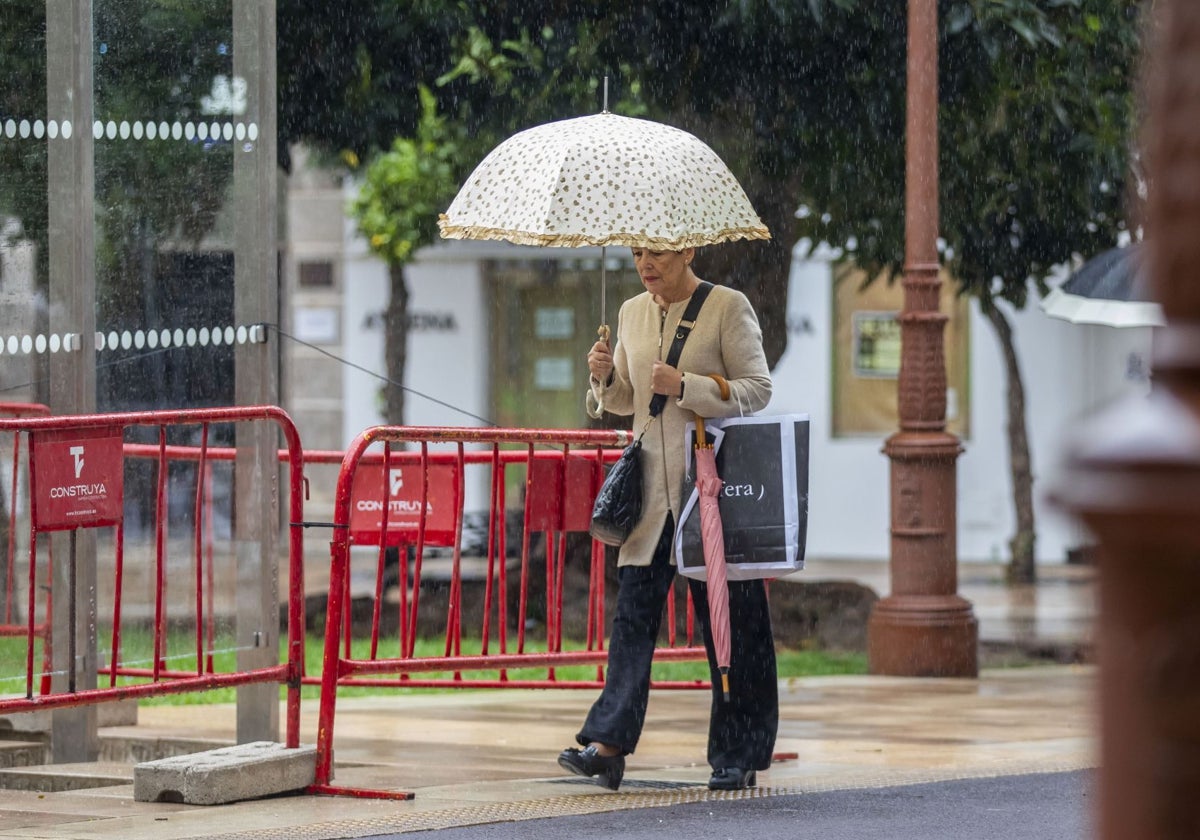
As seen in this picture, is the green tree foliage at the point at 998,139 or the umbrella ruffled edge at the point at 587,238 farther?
the green tree foliage at the point at 998,139

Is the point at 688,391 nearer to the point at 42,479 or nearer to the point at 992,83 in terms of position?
the point at 42,479

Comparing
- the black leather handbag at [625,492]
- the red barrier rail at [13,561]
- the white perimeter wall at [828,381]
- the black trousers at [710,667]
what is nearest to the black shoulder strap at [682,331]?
the black leather handbag at [625,492]

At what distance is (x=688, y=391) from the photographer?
6293 millimetres

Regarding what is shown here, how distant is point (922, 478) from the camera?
11070mm

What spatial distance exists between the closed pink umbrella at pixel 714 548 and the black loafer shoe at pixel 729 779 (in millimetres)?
259

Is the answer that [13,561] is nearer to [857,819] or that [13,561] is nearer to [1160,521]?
[857,819]

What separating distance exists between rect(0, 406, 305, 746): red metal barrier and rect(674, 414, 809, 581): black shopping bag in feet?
3.90

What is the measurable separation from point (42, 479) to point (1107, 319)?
8.62m

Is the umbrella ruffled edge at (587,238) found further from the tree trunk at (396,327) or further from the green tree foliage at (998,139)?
the tree trunk at (396,327)

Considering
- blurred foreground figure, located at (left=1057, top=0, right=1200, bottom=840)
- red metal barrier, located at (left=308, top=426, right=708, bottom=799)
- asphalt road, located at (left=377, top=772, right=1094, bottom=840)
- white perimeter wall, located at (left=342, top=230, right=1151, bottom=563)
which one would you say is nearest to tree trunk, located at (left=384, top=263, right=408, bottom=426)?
white perimeter wall, located at (left=342, top=230, right=1151, bottom=563)

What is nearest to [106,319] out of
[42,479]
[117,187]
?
[117,187]

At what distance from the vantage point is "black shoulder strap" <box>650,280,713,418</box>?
6480 mm

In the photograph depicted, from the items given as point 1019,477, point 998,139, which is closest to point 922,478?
point 998,139

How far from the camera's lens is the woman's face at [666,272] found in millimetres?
6480
